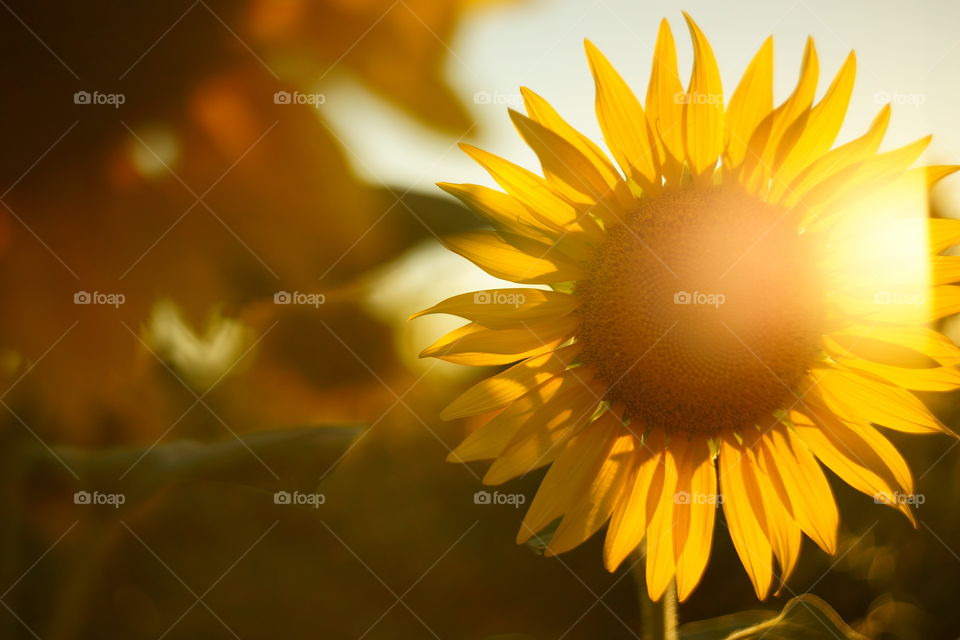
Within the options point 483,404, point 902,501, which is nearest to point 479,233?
point 483,404

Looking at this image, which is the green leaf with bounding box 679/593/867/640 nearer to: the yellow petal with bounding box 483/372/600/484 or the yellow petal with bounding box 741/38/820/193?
the yellow petal with bounding box 483/372/600/484

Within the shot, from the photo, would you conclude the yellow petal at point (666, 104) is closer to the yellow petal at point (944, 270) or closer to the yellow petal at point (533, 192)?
the yellow petal at point (533, 192)

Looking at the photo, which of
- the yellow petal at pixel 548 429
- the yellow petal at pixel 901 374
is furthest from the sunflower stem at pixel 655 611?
the yellow petal at pixel 901 374

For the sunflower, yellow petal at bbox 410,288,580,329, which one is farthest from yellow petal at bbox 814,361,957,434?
yellow petal at bbox 410,288,580,329

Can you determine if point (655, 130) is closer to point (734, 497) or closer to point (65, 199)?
point (734, 497)

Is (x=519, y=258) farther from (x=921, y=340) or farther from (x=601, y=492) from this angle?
(x=921, y=340)

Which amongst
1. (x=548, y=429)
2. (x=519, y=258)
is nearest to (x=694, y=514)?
(x=548, y=429)
